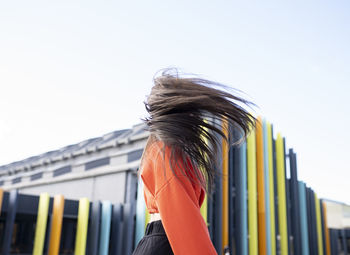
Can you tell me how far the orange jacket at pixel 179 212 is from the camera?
3.96 feet

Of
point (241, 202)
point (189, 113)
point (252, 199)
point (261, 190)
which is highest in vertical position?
point (261, 190)

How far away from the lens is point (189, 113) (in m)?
1.47

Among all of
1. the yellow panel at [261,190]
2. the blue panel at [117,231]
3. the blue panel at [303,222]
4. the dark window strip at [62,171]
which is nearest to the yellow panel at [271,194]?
the yellow panel at [261,190]

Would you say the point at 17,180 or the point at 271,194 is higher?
the point at 17,180

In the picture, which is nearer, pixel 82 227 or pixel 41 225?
pixel 41 225

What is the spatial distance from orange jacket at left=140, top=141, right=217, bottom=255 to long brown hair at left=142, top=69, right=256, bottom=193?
0.07 metres

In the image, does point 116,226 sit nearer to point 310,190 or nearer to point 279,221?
point 279,221

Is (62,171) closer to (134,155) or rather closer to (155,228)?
(134,155)

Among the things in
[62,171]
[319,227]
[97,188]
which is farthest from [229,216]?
[62,171]

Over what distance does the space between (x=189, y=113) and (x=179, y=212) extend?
427 mm

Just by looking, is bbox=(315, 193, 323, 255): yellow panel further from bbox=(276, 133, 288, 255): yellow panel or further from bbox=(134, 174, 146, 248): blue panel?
bbox=(134, 174, 146, 248): blue panel

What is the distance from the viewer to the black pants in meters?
1.35

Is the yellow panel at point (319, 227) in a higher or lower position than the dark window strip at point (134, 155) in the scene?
lower

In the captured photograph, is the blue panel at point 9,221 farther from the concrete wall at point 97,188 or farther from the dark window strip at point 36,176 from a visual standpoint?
the dark window strip at point 36,176
